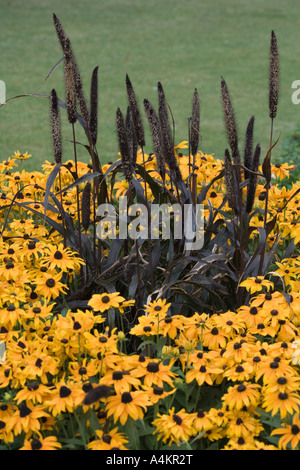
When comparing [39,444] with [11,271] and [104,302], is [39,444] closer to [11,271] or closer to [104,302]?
[104,302]

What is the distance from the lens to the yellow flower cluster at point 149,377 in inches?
75.4

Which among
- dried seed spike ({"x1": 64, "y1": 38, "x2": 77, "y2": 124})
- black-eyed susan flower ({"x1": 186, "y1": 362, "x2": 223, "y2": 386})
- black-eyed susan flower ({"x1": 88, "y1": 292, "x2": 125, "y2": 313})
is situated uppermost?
dried seed spike ({"x1": 64, "y1": 38, "x2": 77, "y2": 124})

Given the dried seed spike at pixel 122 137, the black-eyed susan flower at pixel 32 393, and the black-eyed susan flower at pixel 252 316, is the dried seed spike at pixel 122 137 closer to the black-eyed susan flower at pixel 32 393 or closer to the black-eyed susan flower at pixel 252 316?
the black-eyed susan flower at pixel 252 316

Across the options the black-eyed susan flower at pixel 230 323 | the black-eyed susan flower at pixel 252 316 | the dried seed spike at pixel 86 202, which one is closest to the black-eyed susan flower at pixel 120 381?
the black-eyed susan flower at pixel 230 323

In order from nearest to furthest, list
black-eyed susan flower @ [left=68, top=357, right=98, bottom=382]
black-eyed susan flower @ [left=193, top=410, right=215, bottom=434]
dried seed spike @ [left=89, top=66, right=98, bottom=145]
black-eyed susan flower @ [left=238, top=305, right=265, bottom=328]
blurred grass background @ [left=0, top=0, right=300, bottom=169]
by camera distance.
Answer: black-eyed susan flower @ [left=193, top=410, right=215, bottom=434] < black-eyed susan flower @ [left=68, top=357, right=98, bottom=382] < black-eyed susan flower @ [left=238, top=305, right=265, bottom=328] < dried seed spike @ [left=89, top=66, right=98, bottom=145] < blurred grass background @ [left=0, top=0, right=300, bottom=169]

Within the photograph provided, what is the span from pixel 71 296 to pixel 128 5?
14294mm

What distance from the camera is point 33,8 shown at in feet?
49.6

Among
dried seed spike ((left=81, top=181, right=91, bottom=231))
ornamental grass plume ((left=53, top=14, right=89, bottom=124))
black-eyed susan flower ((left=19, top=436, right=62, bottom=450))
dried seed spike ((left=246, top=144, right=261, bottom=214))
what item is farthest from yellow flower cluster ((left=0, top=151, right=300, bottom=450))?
ornamental grass plume ((left=53, top=14, right=89, bottom=124))

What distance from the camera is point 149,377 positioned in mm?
2027

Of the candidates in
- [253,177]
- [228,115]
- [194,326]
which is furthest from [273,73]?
[194,326]

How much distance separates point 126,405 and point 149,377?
0.16m

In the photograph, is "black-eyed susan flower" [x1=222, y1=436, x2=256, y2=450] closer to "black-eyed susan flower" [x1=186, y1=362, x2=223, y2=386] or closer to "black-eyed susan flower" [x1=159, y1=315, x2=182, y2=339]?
"black-eyed susan flower" [x1=186, y1=362, x2=223, y2=386]

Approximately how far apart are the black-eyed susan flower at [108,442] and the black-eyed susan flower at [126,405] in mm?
52

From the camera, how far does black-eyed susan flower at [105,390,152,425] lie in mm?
1869
